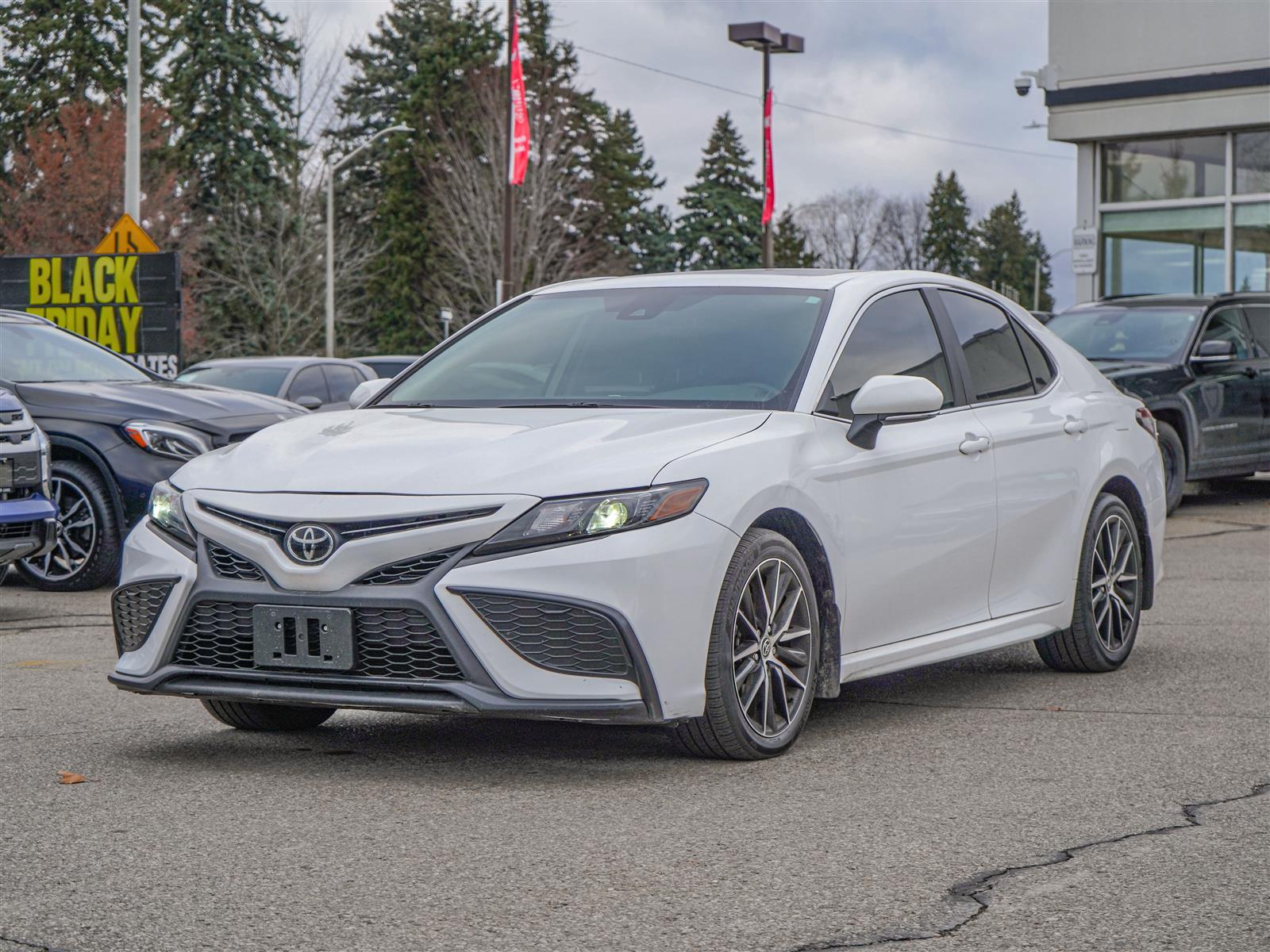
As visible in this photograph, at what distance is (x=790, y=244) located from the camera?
10369 cm

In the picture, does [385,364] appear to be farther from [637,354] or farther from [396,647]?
[396,647]

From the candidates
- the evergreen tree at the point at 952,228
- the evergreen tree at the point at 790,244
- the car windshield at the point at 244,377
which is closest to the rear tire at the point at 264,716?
the car windshield at the point at 244,377

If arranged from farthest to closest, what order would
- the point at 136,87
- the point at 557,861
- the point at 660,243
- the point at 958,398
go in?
the point at 660,243 < the point at 136,87 < the point at 958,398 < the point at 557,861

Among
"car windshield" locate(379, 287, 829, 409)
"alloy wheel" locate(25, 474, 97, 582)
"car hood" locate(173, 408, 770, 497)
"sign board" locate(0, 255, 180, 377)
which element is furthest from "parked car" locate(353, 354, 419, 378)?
"car hood" locate(173, 408, 770, 497)

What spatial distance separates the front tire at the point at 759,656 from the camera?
5410 mm

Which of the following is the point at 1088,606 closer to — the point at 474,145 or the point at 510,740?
the point at 510,740

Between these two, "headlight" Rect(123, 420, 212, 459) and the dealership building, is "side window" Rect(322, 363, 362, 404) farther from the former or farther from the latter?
the dealership building

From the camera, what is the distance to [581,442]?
5488mm

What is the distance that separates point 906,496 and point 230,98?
53.9m

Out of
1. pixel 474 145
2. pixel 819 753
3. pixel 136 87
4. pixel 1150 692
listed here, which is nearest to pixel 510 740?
pixel 819 753

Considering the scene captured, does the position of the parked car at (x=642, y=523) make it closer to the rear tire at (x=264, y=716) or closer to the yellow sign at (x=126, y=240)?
the rear tire at (x=264, y=716)

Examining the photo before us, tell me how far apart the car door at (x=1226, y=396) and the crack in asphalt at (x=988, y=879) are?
10.9m

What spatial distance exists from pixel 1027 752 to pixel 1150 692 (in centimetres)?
146

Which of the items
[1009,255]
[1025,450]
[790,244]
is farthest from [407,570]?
[1009,255]
